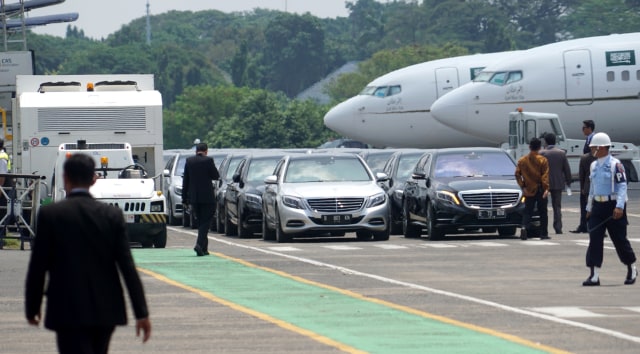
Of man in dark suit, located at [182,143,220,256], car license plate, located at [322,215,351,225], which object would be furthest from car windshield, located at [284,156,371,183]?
man in dark suit, located at [182,143,220,256]

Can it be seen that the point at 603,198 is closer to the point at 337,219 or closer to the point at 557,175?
the point at 337,219

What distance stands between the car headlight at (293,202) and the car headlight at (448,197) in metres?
2.24

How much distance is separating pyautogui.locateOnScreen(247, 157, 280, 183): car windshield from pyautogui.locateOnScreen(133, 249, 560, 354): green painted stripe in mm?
9922

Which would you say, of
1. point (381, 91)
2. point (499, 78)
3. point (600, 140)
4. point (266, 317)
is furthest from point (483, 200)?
point (381, 91)

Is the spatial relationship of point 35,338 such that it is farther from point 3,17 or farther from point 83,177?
point 3,17

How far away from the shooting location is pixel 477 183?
28688 millimetres

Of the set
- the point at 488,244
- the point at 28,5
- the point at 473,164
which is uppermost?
the point at 28,5

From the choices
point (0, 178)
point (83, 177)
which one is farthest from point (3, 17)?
point (83, 177)

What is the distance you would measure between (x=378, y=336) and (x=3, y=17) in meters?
46.2

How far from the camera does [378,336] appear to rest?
14047mm

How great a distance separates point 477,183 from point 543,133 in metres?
22.3

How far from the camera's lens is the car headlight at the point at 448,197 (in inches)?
1118

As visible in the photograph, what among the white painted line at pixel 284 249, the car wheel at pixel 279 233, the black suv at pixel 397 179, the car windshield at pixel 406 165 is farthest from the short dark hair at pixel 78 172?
the car windshield at pixel 406 165

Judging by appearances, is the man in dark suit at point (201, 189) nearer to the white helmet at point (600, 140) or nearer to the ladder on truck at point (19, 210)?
the ladder on truck at point (19, 210)
